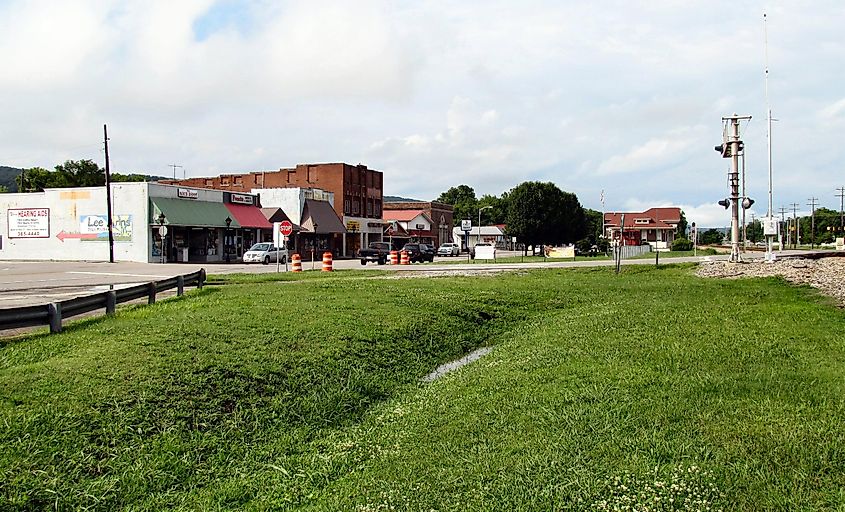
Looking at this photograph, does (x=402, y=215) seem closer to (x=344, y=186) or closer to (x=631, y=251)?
(x=344, y=186)

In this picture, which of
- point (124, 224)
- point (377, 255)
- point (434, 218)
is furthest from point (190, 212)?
point (434, 218)

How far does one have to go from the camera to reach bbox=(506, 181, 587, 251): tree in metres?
84.5

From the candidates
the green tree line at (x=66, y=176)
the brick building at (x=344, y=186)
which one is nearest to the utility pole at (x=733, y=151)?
the brick building at (x=344, y=186)

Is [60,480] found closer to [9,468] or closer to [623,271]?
[9,468]

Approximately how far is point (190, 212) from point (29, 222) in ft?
44.1

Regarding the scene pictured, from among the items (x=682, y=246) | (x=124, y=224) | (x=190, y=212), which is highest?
(x=190, y=212)

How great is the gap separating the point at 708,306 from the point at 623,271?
18146mm

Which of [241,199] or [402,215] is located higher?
[241,199]

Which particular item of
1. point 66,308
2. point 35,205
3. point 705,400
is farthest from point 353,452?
point 35,205

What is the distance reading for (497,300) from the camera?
20578 millimetres

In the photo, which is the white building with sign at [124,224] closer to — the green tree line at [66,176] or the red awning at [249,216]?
the red awning at [249,216]

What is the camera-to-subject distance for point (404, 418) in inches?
342

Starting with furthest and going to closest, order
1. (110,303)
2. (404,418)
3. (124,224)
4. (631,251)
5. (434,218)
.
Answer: (434,218) → (631,251) → (124,224) → (110,303) → (404,418)

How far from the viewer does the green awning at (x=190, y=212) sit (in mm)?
52219
